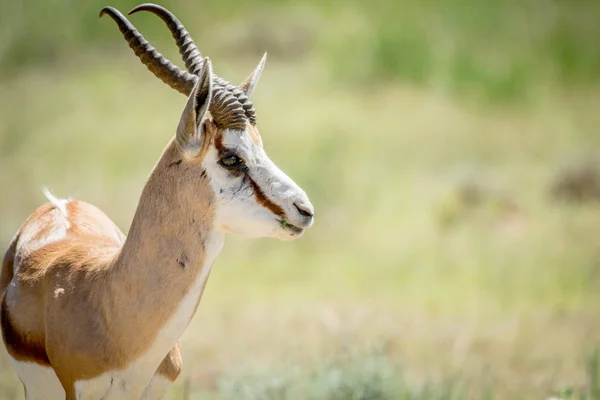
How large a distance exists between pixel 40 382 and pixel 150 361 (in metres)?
0.73

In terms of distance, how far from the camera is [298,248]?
40.8 feet

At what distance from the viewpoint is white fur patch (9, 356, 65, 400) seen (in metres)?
4.51

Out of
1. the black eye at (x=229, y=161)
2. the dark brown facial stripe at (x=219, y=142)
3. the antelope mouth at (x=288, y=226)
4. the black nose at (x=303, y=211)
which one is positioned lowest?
the antelope mouth at (x=288, y=226)

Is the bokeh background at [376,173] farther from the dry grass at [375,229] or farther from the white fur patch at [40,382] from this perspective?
the white fur patch at [40,382]

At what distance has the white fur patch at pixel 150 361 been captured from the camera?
415 centimetres

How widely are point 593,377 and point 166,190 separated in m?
3.32

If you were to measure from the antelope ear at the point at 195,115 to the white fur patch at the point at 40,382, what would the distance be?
1.35 m

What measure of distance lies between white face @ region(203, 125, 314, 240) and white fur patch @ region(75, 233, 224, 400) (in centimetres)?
17

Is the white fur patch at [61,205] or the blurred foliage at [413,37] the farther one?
the blurred foliage at [413,37]

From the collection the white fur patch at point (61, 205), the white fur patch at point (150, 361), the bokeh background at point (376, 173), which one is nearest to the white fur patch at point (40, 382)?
the white fur patch at point (150, 361)

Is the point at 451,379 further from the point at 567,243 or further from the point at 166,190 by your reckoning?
the point at 567,243

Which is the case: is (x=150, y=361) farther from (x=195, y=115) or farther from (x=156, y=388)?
(x=195, y=115)

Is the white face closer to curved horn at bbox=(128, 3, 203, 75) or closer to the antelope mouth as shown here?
the antelope mouth

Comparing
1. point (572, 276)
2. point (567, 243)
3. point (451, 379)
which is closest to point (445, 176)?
point (567, 243)
